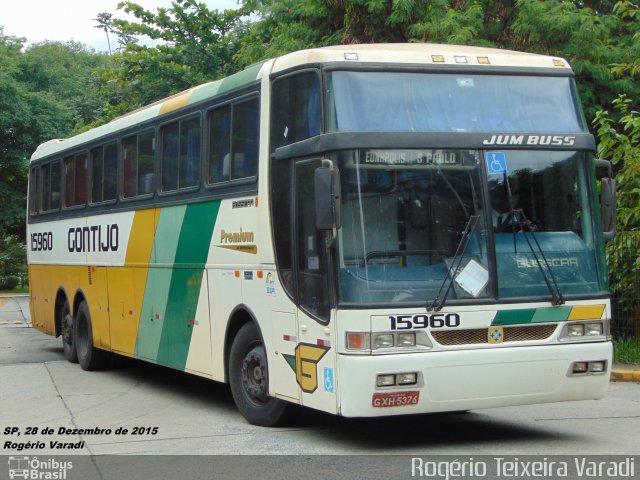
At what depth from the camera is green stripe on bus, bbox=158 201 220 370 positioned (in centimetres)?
1154

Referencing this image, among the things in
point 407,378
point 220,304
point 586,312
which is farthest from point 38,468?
point 586,312

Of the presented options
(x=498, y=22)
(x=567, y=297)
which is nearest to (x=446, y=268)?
(x=567, y=297)

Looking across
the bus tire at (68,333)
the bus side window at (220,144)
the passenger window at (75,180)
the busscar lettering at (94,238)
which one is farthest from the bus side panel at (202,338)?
the bus tire at (68,333)

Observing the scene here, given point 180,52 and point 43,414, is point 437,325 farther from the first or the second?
point 180,52

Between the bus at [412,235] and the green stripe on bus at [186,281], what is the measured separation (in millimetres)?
820

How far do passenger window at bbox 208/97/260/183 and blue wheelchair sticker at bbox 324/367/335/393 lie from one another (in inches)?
91.5

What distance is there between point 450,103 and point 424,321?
196 centimetres

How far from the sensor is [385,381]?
8.40 metres

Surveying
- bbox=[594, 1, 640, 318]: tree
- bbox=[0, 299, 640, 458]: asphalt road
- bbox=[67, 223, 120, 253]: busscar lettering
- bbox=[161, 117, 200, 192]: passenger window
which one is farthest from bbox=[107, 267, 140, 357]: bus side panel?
bbox=[594, 1, 640, 318]: tree

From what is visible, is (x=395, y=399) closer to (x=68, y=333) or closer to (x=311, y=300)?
(x=311, y=300)

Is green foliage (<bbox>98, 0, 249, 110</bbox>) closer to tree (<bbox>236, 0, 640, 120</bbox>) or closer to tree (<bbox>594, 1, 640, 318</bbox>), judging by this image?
tree (<bbox>236, 0, 640, 120</bbox>)

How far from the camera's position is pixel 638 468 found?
26.2 feet

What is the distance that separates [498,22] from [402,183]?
41.1 feet

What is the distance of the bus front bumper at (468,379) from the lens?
841 centimetres
